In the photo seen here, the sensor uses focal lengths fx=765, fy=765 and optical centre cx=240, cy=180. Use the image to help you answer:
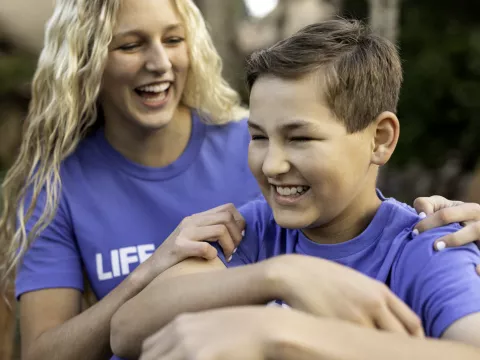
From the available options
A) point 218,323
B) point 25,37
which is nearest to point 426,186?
point 25,37

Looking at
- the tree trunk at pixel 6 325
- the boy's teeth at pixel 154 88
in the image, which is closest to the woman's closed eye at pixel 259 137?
the boy's teeth at pixel 154 88

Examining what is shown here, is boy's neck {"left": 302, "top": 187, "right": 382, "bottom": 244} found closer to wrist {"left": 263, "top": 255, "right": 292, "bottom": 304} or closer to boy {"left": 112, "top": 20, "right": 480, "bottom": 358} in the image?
boy {"left": 112, "top": 20, "right": 480, "bottom": 358}

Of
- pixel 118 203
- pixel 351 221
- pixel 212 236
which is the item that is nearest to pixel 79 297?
pixel 118 203

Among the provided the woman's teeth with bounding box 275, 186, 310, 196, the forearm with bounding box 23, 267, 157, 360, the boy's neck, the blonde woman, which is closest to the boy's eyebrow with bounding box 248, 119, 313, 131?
the woman's teeth with bounding box 275, 186, 310, 196

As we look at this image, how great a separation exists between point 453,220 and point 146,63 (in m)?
1.18

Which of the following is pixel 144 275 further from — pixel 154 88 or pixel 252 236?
pixel 154 88

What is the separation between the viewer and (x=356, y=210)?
6.10 feet

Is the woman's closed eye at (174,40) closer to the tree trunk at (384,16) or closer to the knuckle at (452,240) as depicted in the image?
the knuckle at (452,240)

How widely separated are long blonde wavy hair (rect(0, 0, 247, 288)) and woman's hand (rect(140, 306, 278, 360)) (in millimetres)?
1170

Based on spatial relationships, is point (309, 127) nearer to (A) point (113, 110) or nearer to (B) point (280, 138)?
(B) point (280, 138)

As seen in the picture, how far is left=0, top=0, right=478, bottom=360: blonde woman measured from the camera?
243cm

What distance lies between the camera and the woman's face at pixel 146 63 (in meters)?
2.46

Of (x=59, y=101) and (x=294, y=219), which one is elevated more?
(x=59, y=101)

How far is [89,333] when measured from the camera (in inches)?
83.3
